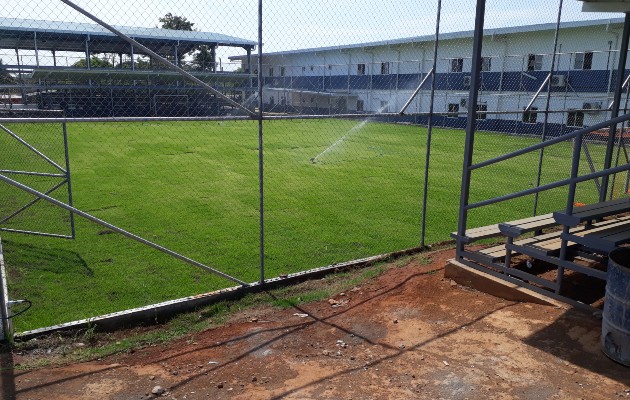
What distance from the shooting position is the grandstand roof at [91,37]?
6.68 meters

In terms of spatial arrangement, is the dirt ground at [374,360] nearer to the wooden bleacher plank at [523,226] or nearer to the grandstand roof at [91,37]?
the wooden bleacher plank at [523,226]

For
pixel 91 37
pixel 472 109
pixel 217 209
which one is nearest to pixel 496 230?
pixel 472 109

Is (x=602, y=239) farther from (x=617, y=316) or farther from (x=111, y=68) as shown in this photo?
(x=111, y=68)

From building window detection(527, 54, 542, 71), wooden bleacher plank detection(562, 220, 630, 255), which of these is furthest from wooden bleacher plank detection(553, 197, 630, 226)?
building window detection(527, 54, 542, 71)

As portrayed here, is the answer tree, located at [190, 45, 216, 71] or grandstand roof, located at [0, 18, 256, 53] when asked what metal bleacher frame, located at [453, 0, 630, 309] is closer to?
grandstand roof, located at [0, 18, 256, 53]

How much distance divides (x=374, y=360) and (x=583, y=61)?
28090mm

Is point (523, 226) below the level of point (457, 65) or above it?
below

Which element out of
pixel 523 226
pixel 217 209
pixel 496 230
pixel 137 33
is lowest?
pixel 217 209

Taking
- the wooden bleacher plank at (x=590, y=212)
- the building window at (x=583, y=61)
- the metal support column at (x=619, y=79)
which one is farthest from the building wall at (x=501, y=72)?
the wooden bleacher plank at (x=590, y=212)

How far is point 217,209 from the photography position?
37.2 feet

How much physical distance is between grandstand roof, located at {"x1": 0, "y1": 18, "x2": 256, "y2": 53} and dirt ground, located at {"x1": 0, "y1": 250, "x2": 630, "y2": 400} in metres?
3.63

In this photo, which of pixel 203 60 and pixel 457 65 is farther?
pixel 457 65

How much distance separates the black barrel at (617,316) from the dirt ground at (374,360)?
11cm

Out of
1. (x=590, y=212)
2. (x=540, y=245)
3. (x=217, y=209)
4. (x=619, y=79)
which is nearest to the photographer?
(x=590, y=212)
